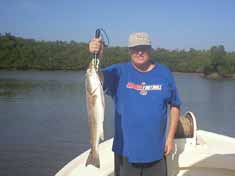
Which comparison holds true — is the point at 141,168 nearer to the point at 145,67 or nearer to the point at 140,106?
the point at 140,106

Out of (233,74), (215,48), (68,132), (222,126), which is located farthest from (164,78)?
(215,48)

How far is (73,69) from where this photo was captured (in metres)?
95.1

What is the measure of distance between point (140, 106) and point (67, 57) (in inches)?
3615

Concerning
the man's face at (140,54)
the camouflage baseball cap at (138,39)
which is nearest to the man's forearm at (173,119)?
the man's face at (140,54)

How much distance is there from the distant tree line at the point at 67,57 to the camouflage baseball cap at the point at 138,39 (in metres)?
84.6

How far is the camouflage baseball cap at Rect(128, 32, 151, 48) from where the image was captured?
3523 millimetres

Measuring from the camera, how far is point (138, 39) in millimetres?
3529

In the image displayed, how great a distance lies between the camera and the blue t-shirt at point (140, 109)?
354cm

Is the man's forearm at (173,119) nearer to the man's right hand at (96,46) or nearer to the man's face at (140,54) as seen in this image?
the man's face at (140,54)

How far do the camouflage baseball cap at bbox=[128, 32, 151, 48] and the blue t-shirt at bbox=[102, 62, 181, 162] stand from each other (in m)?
0.22

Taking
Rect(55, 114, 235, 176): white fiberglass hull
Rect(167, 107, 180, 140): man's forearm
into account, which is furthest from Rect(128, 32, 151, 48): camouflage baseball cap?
Rect(55, 114, 235, 176): white fiberglass hull

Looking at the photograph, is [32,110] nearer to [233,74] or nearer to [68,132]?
[68,132]

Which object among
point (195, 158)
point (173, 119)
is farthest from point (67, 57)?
point (173, 119)

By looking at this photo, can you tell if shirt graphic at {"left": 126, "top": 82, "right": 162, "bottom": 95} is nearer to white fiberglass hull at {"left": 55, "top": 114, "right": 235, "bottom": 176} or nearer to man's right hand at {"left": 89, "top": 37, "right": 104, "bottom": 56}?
man's right hand at {"left": 89, "top": 37, "right": 104, "bottom": 56}
